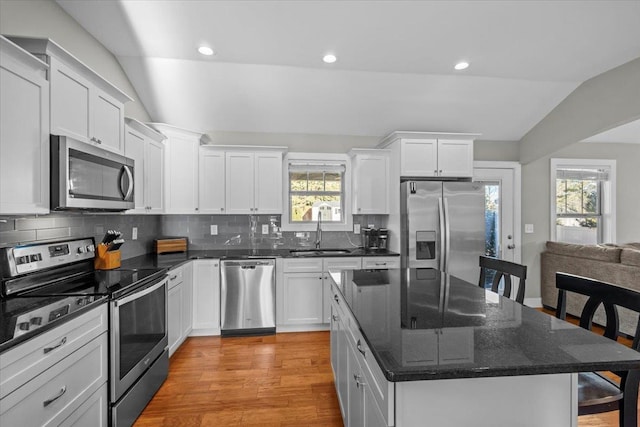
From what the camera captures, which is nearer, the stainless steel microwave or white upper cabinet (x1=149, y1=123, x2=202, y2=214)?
the stainless steel microwave

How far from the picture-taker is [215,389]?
2.43 m

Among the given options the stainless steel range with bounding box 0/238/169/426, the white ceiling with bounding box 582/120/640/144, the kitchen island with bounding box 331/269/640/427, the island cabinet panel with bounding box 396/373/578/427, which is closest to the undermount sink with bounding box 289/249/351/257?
the stainless steel range with bounding box 0/238/169/426

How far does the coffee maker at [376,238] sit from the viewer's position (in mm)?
3938

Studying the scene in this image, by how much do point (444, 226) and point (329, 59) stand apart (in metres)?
2.22

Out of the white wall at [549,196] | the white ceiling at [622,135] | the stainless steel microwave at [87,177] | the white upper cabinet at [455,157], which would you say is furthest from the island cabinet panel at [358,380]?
the white ceiling at [622,135]

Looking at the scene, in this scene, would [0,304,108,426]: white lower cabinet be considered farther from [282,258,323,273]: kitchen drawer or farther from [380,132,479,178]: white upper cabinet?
[380,132,479,178]: white upper cabinet

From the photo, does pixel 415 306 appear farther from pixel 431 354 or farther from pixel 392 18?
pixel 392 18

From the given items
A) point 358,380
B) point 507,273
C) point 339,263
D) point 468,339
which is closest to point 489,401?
point 468,339

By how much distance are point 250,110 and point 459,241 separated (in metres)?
2.97

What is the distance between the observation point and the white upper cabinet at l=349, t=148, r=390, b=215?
3955 mm

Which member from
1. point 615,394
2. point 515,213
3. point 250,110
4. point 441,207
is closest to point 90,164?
point 250,110

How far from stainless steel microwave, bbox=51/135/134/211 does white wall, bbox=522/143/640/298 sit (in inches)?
196

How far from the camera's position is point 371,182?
13.0 ft

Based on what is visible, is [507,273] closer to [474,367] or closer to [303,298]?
[474,367]
